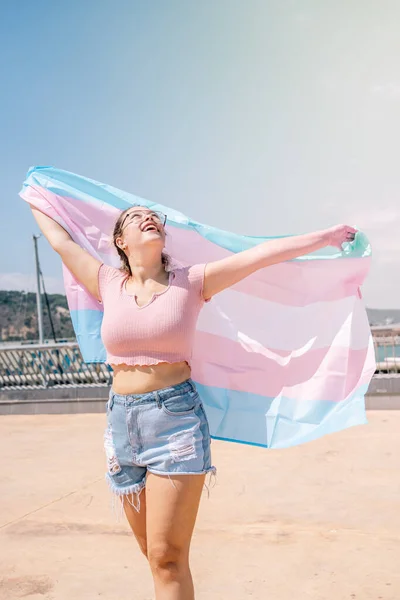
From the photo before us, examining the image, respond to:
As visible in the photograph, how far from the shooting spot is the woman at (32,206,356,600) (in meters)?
2.69

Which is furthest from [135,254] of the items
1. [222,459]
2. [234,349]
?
[222,459]

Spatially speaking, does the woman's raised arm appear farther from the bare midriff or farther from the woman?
the bare midriff

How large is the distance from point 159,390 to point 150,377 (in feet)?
0.24

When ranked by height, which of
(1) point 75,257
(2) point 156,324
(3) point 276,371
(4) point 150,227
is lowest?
(3) point 276,371

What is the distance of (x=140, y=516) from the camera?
2.88 meters

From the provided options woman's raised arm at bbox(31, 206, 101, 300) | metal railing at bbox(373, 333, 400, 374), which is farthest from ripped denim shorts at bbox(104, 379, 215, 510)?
metal railing at bbox(373, 333, 400, 374)

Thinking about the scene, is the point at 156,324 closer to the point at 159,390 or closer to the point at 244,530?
the point at 159,390

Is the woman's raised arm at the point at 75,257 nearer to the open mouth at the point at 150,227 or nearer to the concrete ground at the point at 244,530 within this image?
the open mouth at the point at 150,227

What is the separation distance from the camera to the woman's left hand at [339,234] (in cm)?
316

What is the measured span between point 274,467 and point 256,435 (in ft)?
12.5

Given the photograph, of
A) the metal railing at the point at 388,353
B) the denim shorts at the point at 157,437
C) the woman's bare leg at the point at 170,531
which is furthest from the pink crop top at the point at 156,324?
the metal railing at the point at 388,353

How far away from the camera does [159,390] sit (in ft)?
9.16

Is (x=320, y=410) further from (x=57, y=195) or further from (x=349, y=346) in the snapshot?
(x=57, y=195)

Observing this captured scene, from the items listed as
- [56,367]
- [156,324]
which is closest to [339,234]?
[156,324]
